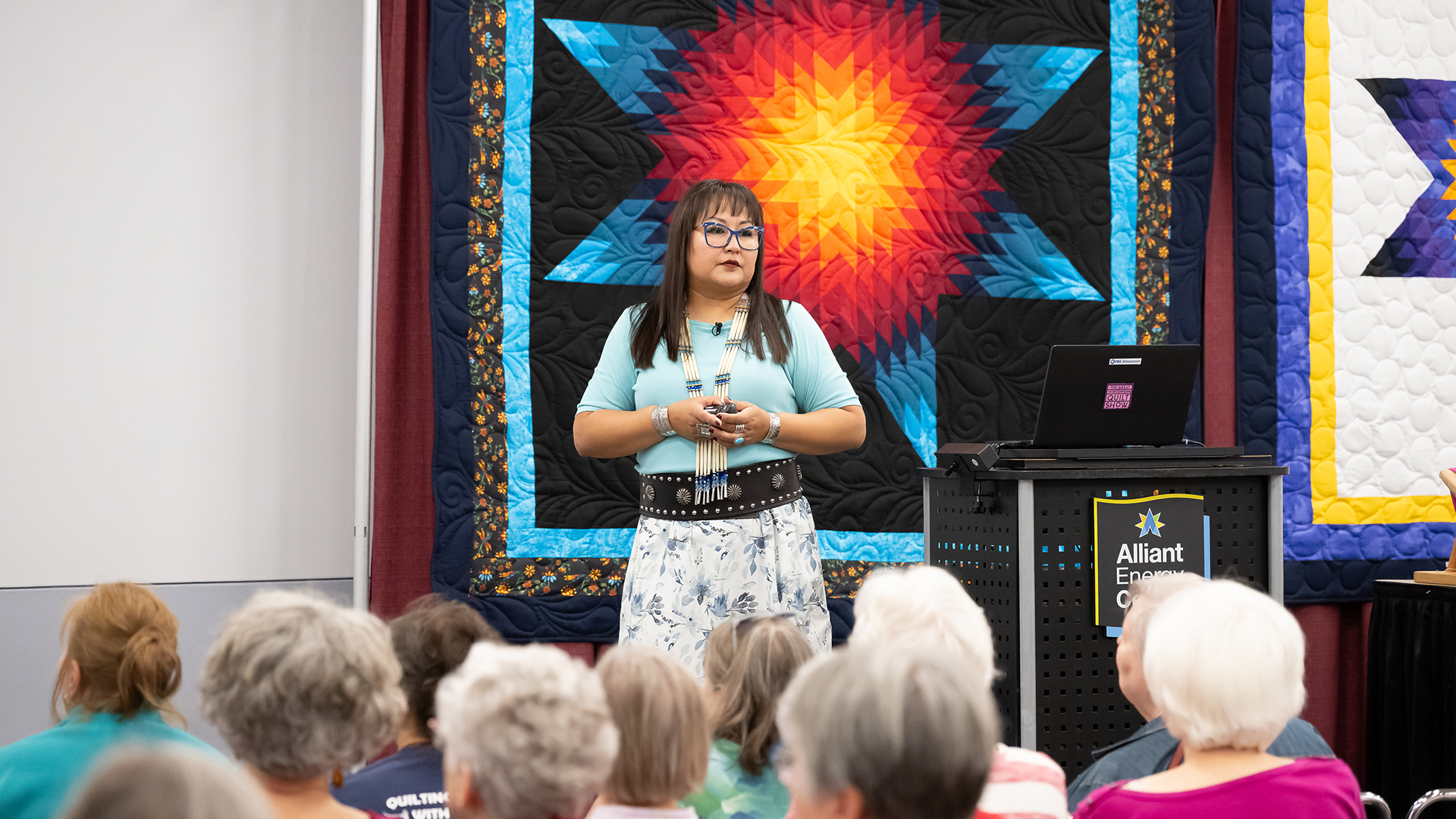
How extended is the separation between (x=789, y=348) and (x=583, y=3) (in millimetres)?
1250

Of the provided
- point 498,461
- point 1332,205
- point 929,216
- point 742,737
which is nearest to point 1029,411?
point 929,216

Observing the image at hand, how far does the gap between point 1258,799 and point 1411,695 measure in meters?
1.87

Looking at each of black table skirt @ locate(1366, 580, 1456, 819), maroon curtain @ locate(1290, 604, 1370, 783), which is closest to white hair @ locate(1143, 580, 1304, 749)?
black table skirt @ locate(1366, 580, 1456, 819)

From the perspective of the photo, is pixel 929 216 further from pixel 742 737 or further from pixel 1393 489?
pixel 742 737

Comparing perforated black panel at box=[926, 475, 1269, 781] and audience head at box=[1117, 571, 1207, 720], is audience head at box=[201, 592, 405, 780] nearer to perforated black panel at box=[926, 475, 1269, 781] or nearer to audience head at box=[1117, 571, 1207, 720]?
audience head at box=[1117, 571, 1207, 720]

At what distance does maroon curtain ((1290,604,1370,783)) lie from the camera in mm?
3041

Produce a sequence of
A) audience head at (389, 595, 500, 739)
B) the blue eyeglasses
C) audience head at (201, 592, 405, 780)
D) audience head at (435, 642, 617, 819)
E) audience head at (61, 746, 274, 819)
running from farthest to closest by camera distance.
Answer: the blue eyeglasses
audience head at (389, 595, 500, 739)
audience head at (201, 592, 405, 780)
audience head at (435, 642, 617, 819)
audience head at (61, 746, 274, 819)

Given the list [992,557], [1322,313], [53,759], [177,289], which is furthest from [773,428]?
[1322,313]

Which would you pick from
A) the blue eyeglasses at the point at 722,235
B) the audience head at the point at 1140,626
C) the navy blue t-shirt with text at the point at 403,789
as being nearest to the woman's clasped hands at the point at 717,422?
the blue eyeglasses at the point at 722,235

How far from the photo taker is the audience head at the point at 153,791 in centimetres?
53

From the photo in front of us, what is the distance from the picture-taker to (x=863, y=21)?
2.90 m

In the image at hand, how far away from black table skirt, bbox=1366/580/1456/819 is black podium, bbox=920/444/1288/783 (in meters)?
0.82

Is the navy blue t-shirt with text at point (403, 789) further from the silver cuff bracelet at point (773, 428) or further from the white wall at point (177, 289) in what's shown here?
the white wall at point (177, 289)

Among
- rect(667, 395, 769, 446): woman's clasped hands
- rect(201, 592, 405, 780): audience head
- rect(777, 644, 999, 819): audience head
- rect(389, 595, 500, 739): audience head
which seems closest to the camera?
rect(777, 644, 999, 819): audience head
